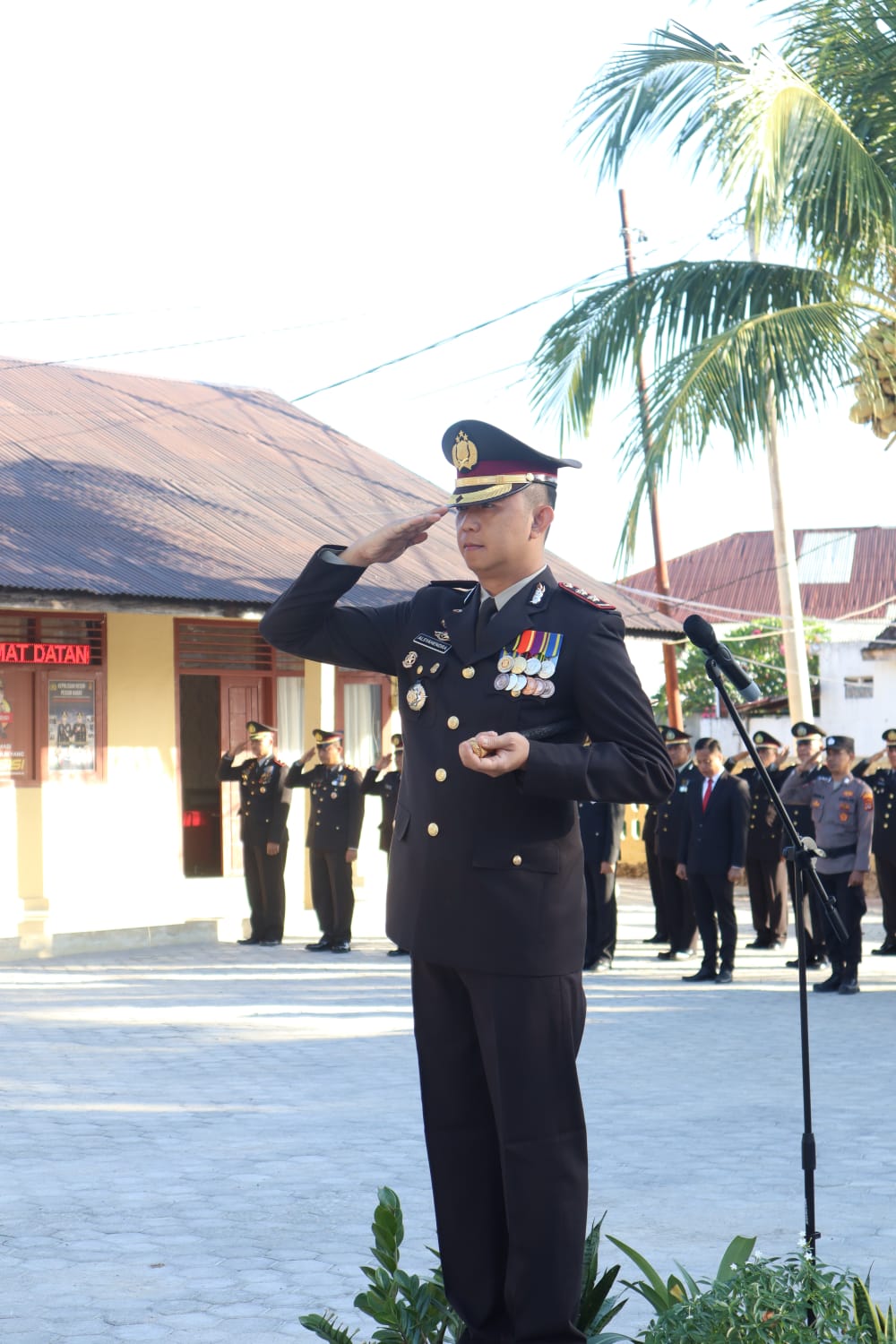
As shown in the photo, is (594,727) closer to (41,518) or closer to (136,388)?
(41,518)

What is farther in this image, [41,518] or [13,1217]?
[41,518]

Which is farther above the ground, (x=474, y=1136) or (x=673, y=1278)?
→ (x=474, y=1136)

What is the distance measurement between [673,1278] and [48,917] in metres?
12.7

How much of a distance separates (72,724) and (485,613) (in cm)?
1305

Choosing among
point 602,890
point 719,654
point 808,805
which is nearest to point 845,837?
point 808,805

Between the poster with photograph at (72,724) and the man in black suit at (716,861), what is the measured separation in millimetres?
6109

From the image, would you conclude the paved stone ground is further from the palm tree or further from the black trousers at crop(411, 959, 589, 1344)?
the palm tree

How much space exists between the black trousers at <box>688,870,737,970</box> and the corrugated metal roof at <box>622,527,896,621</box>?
3768cm

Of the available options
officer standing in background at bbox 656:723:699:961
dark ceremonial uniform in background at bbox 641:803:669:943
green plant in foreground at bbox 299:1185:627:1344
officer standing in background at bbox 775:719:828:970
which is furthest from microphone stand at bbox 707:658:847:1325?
dark ceremonial uniform in background at bbox 641:803:669:943

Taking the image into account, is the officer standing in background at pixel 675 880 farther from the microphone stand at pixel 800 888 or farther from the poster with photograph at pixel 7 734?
the microphone stand at pixel 800 888

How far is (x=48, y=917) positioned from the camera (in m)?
15.8

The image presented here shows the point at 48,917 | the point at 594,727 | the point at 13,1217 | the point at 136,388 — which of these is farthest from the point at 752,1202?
the point at 136,388

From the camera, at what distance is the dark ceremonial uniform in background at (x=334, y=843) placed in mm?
14891

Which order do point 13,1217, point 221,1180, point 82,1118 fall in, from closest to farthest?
point 13,1217 < point 221,1180 < point 82,1118
